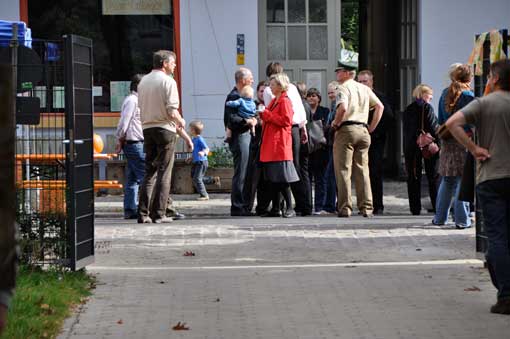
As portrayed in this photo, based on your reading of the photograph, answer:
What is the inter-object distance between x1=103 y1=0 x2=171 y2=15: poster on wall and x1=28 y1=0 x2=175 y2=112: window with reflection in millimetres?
68

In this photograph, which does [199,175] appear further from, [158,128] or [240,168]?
[158,128]

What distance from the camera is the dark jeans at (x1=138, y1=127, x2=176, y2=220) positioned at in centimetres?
1335

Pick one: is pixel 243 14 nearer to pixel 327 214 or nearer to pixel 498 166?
pixel 327 214

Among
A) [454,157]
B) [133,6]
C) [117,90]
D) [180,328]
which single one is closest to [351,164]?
[454,157]

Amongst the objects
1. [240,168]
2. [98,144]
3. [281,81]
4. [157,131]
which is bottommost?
[240,168]

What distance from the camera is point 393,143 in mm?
21453

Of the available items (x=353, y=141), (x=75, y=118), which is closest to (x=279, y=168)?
(x=353, y=141)

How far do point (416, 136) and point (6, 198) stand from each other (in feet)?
38.7

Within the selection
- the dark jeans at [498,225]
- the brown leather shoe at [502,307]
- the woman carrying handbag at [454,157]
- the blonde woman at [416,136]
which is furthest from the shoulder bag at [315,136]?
the brown leather shoe at [502,307]

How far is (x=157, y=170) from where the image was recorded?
13.4 m

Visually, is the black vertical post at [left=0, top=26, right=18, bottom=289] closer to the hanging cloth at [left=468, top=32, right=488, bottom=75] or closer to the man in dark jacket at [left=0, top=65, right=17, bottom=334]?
the man in dark jacket at [left=0, top=65, right=17, bottom=334]

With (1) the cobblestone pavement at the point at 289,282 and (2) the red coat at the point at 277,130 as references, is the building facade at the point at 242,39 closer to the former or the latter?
(2) the red coat at the point at 277,130

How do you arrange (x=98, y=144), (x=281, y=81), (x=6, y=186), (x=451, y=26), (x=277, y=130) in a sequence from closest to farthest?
(x=6, y=186) < (x=281, y=81) < (x=277, y=130) < (x=98, y=144) < (x=451, y=26)

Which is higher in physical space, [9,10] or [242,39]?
[9,10]
